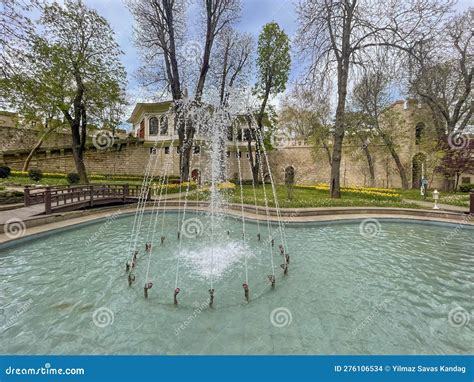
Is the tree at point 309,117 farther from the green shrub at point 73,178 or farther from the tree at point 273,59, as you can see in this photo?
the green shrub at point 73,178

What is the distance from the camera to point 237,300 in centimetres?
400

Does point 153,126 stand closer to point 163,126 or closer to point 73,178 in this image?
point 163,126

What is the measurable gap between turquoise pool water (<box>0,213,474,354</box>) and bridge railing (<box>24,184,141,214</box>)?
3.01 meters

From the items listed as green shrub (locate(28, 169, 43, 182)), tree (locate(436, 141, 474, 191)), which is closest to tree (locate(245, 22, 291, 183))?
tree (locate(436, 141, 474, 191))

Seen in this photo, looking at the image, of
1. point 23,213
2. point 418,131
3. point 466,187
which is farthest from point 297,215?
point 418,131

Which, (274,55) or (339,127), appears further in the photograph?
(274,55)

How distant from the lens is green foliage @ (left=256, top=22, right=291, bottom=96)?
2091cm

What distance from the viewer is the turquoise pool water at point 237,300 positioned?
2.98 metres

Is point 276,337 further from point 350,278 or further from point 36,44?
point 36,44

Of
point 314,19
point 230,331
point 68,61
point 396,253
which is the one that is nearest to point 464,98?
point 314,19

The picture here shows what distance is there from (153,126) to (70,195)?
780 inches

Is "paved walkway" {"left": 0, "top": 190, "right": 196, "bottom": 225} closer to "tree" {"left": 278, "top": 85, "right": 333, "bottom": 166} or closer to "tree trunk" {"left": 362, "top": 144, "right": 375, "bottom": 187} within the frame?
"tree" {"left": 278, "top": 85, "right": 333, "bottom": 166}

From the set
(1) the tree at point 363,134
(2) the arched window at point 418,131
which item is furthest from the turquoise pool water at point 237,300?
(2) the arched window at point 418,131

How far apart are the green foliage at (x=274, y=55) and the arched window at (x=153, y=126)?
14876mm
